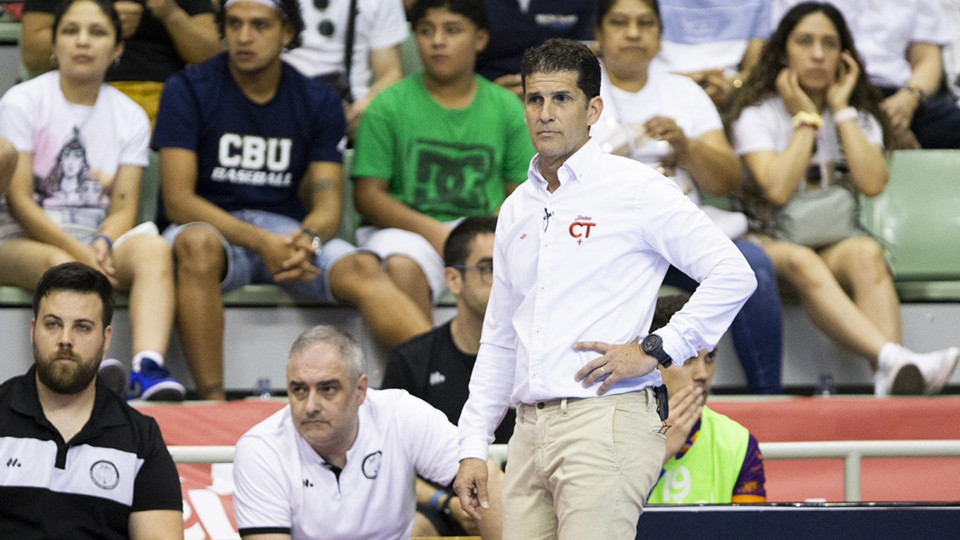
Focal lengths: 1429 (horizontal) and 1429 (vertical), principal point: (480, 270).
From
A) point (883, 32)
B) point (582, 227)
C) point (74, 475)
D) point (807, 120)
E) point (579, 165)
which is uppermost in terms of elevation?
point (883, 32)

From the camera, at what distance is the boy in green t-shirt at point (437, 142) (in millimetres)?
5602

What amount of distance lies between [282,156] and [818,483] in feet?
7.63

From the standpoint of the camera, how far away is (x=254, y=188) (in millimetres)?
5457

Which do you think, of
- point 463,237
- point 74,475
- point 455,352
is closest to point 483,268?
point 463,237

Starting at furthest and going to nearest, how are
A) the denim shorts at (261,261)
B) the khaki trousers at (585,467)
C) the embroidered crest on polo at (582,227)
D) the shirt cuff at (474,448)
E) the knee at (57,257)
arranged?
the denim shorts at (261,261) < the knee at (57,257) < the shirt cuff at (474,448) < the embroidered crest on polo at (582,227) < the khaki trousers at (585,467)

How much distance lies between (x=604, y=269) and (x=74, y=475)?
1.62m

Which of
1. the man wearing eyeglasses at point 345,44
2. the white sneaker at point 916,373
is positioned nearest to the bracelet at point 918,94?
the white sneaker at point 916,373

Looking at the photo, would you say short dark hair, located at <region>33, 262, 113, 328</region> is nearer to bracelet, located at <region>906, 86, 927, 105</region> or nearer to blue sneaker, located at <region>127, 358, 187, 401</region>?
blue sneaker, located at <region>127, 358, 187, 401</region>

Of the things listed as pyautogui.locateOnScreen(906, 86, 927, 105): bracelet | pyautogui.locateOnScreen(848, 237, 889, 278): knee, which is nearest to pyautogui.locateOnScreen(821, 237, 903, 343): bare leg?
pyautogui.locateOnScreen(848, 237, 889, 278): knee

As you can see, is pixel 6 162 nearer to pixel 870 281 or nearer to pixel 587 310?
pixel 587 310

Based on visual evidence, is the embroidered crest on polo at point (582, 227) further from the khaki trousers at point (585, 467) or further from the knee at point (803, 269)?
the knee at point (803, 269)

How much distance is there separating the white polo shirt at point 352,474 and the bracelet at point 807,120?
7.67 ft

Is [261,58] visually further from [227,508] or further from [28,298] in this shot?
[227,508]

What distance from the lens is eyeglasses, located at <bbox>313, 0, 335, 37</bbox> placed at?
6.05m
